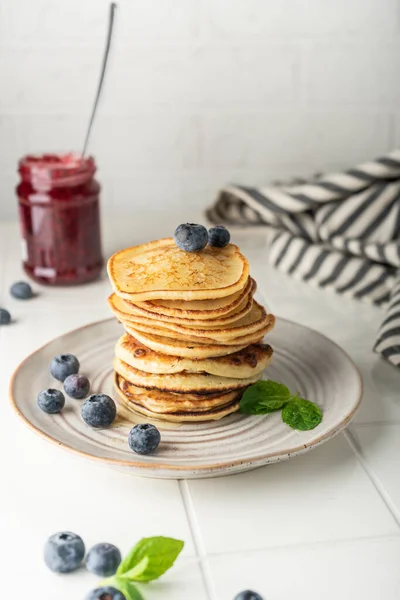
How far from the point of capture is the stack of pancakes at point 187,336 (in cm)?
128

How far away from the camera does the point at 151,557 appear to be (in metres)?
1.03

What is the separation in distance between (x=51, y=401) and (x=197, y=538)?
349 mm

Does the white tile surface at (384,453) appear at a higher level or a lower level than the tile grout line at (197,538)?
lower

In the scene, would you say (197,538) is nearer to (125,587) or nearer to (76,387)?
(125,587)

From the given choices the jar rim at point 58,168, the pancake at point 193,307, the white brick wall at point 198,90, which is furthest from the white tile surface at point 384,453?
the white brick wall at point 198,90

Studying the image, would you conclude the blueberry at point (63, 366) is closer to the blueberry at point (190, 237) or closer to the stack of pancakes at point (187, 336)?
the stack of pancakes at point (187, 336)

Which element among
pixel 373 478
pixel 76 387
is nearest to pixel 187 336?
pixel 76 387

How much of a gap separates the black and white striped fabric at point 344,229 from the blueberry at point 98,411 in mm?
783

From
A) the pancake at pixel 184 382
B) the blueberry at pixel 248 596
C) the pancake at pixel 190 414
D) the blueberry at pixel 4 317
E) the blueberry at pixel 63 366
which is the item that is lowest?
A: the blueberry at pixel 4 317

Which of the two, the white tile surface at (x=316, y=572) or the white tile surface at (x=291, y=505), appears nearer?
the white tile surface at (x=316, y=572)

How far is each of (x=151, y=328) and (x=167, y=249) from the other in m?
0.18

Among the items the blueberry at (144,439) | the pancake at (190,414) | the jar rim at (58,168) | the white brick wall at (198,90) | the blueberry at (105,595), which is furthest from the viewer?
the white brick wall at (198,90)

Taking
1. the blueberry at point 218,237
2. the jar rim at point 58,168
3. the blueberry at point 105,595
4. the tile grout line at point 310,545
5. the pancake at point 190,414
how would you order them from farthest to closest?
1. the jar rim at point 58,168
2. the blueberry at point 218,237
3. the pancake at point 190,414
4. the tile grout line at point 310,545
5. the blueberry at point 105,595

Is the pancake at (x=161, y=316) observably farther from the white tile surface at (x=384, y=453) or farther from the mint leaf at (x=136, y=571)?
the mint leaf at (x=136, y=571)
